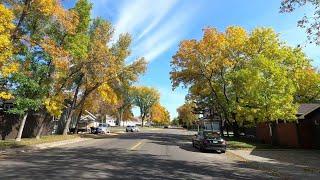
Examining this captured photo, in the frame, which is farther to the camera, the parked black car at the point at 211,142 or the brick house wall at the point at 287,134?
the brick house wall at the point at 287,134

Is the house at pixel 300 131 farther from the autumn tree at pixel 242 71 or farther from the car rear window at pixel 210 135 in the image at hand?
the car rear window at pixel 210 135

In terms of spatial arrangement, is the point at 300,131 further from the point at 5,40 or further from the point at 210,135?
the point at 5,40

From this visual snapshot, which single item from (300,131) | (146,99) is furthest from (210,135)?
(146,99)

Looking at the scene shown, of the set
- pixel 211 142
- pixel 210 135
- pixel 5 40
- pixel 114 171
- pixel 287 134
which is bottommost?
pixel 114 171

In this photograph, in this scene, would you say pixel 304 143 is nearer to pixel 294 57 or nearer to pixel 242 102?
pixel 242 102

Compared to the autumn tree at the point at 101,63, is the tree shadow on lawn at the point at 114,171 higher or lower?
lower

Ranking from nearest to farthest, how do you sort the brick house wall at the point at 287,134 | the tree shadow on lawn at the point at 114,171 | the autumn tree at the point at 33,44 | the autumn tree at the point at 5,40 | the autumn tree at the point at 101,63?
1. the tree shadow on lawn at the point at 114,171
2. the autumn tree at the point at 5,40
3. the autumn tree at the point at 33,44
4. the brick house wall at the point at 287,134
5. the autumn tree at the point at 101,63

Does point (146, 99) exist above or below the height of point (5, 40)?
above

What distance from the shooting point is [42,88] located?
3516 cm

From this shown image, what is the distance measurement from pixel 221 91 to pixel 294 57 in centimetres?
1065

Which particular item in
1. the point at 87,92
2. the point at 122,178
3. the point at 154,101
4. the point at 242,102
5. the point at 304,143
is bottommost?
the point at 122,178

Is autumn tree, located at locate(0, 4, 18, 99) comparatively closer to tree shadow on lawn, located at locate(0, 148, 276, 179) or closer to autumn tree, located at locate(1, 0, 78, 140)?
autumn tree, located at locate(1, 0, 78, 140)

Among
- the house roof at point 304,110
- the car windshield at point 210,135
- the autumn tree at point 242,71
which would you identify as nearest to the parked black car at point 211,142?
the car windshield at point 210,135

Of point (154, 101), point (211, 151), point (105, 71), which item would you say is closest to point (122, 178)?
point (211, 151)
